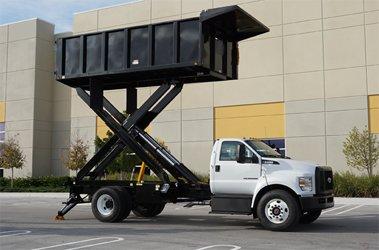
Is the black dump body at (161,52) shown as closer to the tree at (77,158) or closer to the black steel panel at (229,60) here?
the black steel panel at (229,60)

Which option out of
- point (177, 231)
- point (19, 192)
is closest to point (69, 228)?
point (177, 231)

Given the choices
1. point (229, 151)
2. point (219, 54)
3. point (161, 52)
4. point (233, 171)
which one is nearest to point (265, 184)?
point (233, 171)

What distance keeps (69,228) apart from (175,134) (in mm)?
21191

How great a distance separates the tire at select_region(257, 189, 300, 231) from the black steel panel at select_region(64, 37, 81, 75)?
674 centimetres

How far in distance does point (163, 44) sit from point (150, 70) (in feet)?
2.51

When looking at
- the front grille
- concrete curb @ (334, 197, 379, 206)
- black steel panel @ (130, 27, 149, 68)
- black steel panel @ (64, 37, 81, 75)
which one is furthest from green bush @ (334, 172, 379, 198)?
black steel panel @ (64, 37, 81, 75)

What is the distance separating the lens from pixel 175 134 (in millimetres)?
34000

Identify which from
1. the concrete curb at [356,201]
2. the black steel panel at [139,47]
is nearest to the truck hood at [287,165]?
the black steel panel at [139,47]

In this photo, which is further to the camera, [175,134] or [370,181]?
[175,134]

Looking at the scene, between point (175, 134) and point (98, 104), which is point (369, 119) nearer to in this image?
point (175, 134)

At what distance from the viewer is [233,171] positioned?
12.8 m

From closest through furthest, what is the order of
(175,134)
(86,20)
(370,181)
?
(370,181) → (175,134) → (86,20)

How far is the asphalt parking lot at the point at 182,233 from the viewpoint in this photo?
10.1m

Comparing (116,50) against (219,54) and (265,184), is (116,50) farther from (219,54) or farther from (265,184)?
(265,184)
